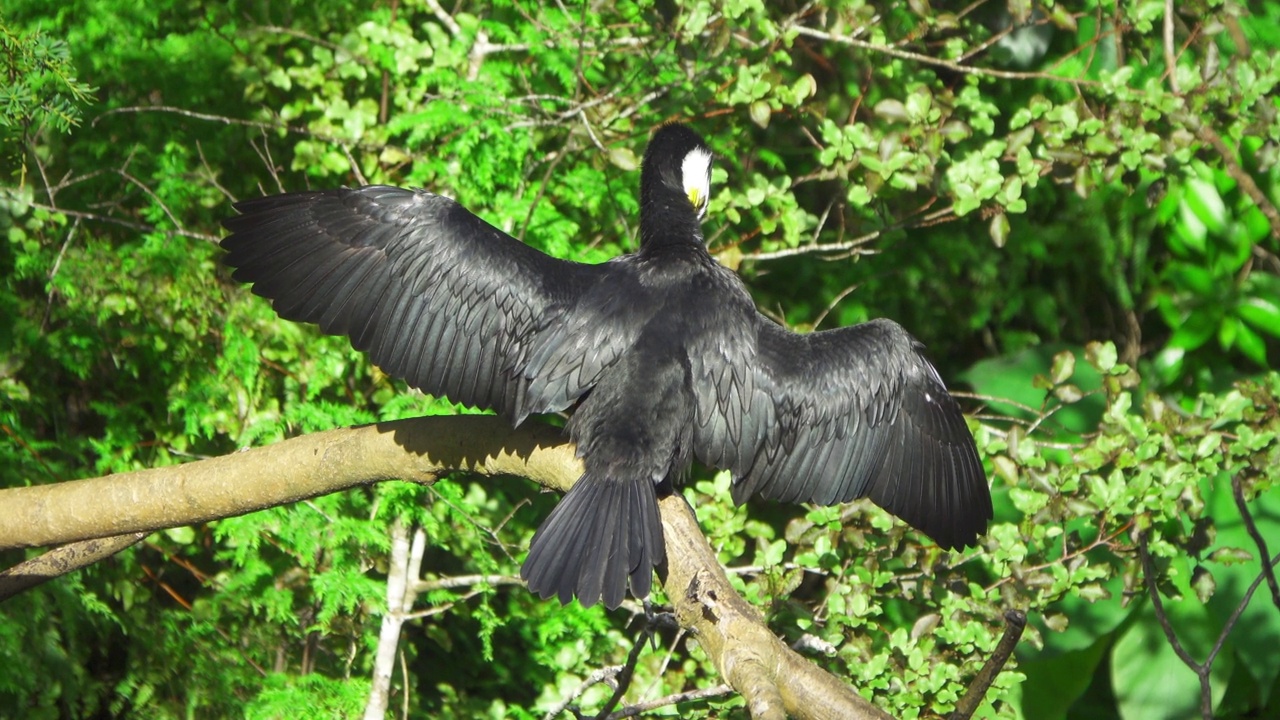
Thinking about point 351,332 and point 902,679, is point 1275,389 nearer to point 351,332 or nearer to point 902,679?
point 902,679

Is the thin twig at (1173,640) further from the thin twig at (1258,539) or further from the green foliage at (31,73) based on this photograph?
the green foliage at (31,73)

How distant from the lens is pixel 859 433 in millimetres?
3090

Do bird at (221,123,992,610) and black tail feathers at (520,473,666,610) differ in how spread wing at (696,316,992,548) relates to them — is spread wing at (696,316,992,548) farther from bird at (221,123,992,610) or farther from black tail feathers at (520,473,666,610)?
black tail feathers at (520,473,666,610)

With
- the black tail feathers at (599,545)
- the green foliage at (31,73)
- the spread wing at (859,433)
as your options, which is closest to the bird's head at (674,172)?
the spread wing at (859,433)

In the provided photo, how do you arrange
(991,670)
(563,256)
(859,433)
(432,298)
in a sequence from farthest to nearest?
(563,256) → (859,433) → (432,298) → (991,670)

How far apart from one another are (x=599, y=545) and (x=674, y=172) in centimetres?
111

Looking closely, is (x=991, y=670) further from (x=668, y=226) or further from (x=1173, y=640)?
(x=668, y=226)

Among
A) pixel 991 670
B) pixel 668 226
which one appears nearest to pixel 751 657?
pixel 991 670

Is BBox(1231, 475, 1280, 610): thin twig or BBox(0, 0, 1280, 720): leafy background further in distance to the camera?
BBox(0, 0, 1280, 720): leafy background

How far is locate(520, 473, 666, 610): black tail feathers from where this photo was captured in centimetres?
254

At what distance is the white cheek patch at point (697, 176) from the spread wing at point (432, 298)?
0.62 meters

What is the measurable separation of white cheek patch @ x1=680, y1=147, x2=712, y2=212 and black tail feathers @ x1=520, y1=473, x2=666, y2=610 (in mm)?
930

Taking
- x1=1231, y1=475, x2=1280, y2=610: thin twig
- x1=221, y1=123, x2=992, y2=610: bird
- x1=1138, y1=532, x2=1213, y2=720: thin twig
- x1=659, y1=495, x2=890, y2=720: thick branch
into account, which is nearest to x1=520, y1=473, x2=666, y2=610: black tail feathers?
x1=221, y1=123, x2=992, y2=610: bird

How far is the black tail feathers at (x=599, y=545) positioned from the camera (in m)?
2.54
